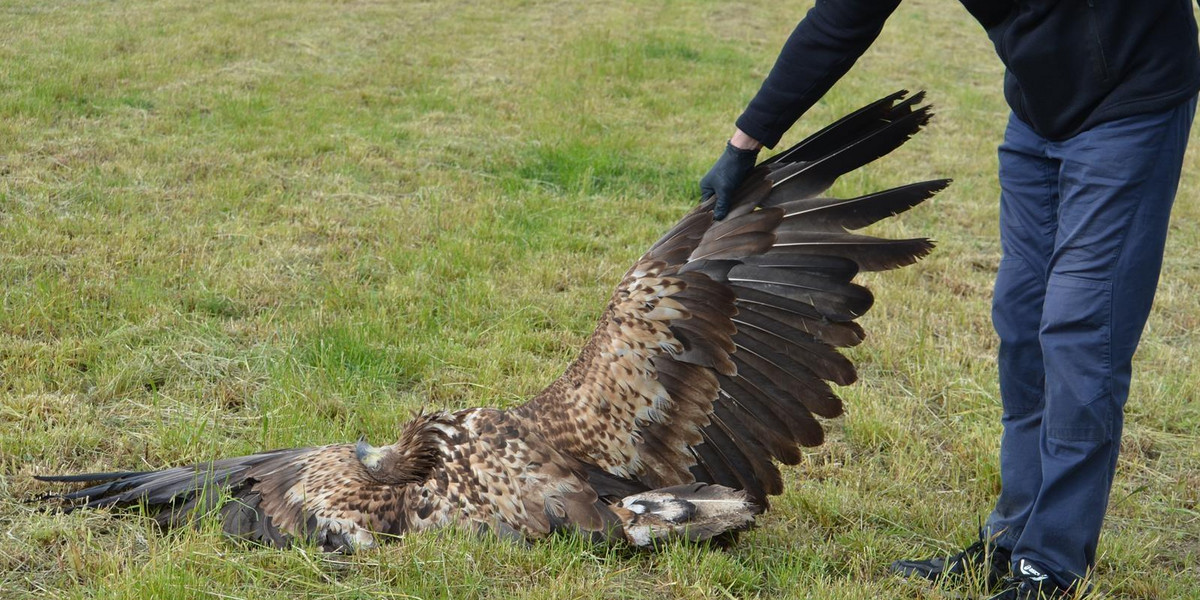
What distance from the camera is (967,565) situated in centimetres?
335

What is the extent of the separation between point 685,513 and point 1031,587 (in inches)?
42.5

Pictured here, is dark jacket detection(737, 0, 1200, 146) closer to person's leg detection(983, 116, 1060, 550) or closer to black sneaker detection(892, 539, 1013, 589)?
person's leg detection(983, 116, 1060, 550)

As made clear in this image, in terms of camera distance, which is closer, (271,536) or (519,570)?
(519,570)

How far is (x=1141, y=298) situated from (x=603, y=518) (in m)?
1.76

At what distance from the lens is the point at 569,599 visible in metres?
3.08

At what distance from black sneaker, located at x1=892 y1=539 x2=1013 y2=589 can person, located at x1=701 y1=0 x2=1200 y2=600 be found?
0.01 metres

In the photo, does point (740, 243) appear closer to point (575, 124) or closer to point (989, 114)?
point (575, 124)

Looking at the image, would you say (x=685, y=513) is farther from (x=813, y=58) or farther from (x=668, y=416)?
(x=813, y=58)

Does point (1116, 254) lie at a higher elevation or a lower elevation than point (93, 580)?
higher

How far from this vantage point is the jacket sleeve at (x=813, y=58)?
3350 millimetres

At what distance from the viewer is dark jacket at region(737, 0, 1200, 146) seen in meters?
2.92

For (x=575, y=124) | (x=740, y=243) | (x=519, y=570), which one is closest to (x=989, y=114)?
(x=575, y=124)

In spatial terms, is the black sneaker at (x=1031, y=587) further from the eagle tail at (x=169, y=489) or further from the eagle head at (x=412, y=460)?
the eagle tail at (x=169, y=489)

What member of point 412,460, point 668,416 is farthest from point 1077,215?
point 412,460
